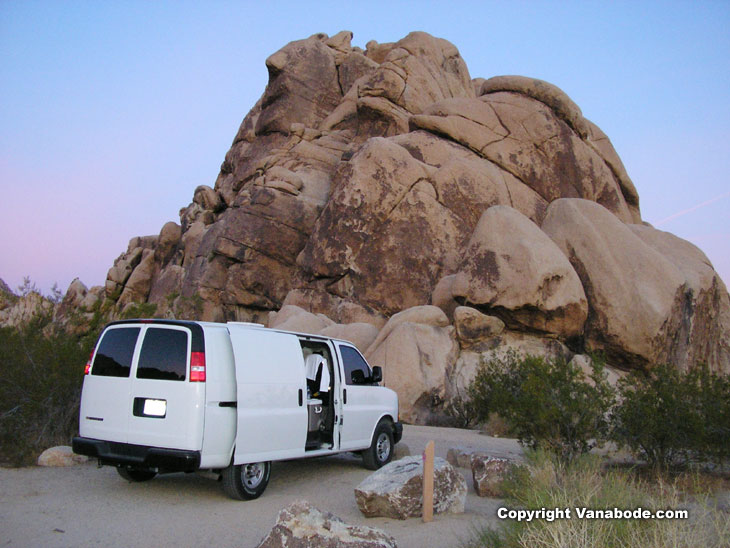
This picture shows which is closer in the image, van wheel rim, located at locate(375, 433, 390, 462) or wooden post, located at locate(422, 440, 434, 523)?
wooden post, located at locate(422, 440, 434, 523)

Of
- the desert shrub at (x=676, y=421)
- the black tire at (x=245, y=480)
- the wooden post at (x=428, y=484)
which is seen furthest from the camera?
the desert shrub at (x=676, y=421)

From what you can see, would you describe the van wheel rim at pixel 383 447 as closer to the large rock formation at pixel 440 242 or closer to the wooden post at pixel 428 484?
the wooden post at pixel 428 484

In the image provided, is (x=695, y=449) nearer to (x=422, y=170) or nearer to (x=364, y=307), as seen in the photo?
(x=364, y=307)

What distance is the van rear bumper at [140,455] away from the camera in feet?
22.8

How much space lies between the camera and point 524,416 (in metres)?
10.1

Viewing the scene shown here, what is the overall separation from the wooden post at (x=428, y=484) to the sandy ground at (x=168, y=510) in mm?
127

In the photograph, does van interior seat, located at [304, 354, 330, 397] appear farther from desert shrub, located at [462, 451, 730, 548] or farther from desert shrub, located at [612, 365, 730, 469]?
desert shrub, located at [612, 365, 730, 469]

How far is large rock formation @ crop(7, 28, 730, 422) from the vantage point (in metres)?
20.9

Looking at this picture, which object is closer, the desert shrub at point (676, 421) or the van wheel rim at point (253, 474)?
the van wheel rim at point (253, 474)

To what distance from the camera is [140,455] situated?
283 inches

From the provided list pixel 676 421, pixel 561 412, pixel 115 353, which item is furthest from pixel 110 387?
pixel 676 421

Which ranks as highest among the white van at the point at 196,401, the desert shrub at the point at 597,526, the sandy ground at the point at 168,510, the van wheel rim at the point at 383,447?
the white van at the point at 196,401
